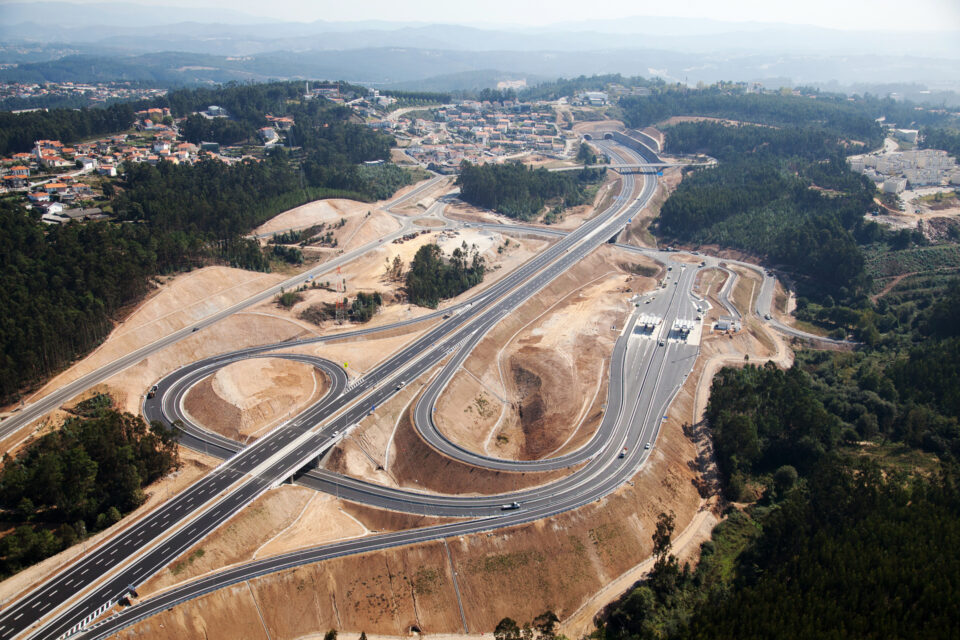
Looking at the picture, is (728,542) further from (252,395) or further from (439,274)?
(439,274)

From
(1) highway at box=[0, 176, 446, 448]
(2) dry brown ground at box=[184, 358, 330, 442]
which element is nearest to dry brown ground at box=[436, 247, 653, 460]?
(2) dry brown ground at box=[184, 358, 330, 442]

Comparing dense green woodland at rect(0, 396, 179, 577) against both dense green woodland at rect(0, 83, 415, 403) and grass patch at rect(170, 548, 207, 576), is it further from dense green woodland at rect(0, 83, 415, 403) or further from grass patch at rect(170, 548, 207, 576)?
dense green woodland at rect(0, 83, 415, 403)

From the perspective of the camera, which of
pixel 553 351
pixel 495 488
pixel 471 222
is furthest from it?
pixel 471 222

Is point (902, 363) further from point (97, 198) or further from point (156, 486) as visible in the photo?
point (97, 198)

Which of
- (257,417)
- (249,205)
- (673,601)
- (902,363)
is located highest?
(249,205)

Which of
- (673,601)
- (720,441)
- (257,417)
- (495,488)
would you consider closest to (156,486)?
(257,417)

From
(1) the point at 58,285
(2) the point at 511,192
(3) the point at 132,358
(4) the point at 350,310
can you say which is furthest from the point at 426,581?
(2) the point at 511,192

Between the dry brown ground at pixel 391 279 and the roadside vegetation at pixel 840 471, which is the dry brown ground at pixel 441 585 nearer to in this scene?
the roadside vegetation at pixel 840 471
